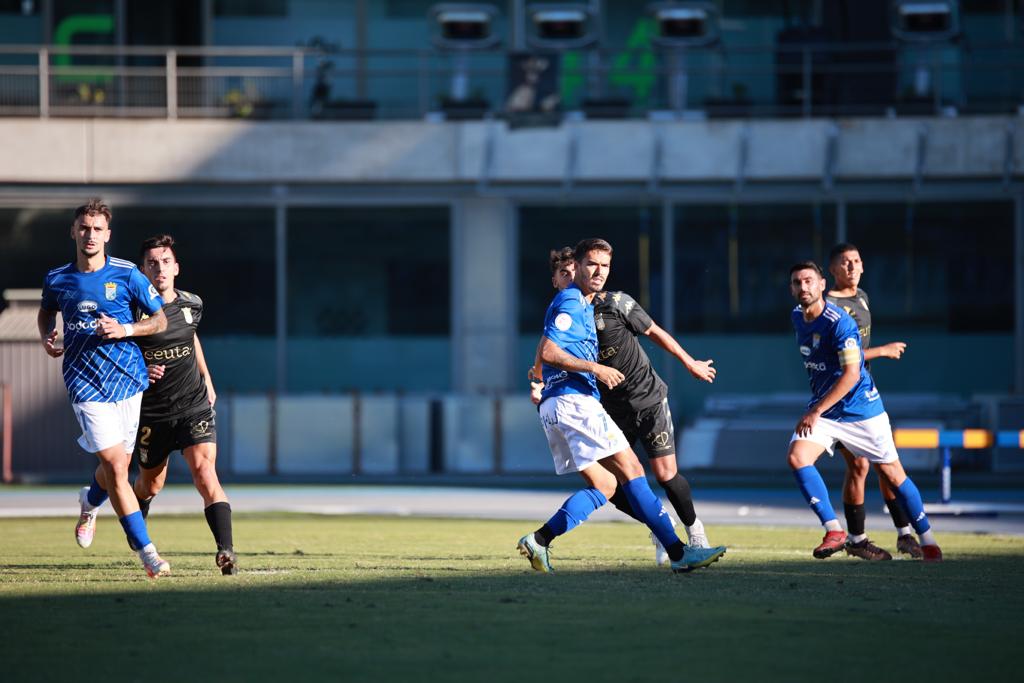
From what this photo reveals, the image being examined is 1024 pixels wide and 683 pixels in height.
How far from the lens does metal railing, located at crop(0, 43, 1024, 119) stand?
24.6 metres

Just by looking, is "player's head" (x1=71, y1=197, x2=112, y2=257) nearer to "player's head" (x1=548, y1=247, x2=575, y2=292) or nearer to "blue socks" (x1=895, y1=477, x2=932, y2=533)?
"player's head" (x1=548, y1=247, x2=575, y2=292)

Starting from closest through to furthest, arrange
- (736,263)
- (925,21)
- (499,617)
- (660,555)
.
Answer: (499,617) → (660,555) → (925,21) → (736,263)

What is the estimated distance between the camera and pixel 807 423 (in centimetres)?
1027

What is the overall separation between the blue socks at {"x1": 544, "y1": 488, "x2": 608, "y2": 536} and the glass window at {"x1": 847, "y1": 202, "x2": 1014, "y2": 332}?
1658 centimetres

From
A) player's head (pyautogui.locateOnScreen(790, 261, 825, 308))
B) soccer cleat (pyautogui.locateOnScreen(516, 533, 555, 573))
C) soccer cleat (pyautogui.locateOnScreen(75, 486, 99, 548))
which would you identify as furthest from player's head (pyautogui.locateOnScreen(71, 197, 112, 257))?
player's head (pyautogui.locateOnScreen(790, 261, 825, 308))

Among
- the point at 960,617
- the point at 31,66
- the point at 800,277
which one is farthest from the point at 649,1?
the point at 960,617

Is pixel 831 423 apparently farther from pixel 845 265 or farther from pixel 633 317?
pixel 633 317

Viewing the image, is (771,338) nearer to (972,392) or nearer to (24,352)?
(972,392)

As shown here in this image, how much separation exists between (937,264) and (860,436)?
15.6 meters

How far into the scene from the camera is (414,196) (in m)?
25.1

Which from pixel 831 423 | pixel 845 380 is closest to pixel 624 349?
pixel 845 380

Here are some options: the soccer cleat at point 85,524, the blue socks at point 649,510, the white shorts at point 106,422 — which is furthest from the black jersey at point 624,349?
the soccer cleat at point 85,524

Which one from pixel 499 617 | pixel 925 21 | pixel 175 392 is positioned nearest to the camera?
pixel 499 617

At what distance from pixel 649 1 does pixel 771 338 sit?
6.54 m
